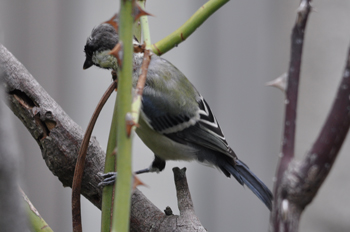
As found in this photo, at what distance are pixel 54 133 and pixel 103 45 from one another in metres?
0.24

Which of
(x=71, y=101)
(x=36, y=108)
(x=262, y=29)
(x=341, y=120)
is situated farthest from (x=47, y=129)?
(x=262, y=29)

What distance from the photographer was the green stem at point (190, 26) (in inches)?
21.6

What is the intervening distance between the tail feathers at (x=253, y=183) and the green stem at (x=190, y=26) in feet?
1.33

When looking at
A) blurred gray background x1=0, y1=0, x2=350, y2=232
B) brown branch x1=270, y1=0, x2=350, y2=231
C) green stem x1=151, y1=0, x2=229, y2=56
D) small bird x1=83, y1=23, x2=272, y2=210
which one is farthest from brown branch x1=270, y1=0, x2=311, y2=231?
blurred gray background x1=0, y1=0, x2=350, y2=232

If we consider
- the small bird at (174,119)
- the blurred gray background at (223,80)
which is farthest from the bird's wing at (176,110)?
the blurred gray background at (223,80)

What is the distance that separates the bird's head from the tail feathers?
13.9 inches

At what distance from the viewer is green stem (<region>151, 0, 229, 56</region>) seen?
548 millimetres

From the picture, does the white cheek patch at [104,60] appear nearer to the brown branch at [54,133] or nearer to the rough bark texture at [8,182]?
the brown branch at [54,133]

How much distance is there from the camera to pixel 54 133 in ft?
2.24

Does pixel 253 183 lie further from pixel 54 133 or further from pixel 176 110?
pixel 54 133

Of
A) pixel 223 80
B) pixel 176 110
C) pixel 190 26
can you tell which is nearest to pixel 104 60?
pixel 176 110

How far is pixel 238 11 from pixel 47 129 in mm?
1328

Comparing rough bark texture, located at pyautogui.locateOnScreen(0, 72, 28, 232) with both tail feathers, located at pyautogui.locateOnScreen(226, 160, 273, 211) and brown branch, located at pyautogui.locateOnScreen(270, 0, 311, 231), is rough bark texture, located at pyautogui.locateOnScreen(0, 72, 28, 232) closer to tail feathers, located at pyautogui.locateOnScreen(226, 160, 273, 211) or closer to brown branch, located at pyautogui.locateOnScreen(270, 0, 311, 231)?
brown branch, located at pyautogui.locateOnScreen(270, 0, 311, 231)

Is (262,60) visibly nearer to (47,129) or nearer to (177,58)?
(177,58)
